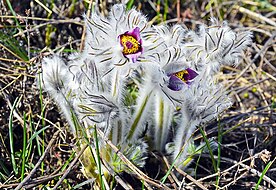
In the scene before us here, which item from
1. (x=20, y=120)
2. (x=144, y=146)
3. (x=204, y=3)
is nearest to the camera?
(x=144, y=146)

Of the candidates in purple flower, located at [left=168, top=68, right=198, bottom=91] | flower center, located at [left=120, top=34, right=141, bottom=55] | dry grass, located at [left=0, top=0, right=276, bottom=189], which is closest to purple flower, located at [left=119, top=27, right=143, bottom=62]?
flower center, located at [left=120, top=34, right=141, bottom=55]

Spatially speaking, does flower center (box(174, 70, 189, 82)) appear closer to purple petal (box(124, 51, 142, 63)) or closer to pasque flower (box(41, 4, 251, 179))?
pasque flower (box(41, 4, 251, 179))

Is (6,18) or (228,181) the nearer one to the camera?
(228,181)

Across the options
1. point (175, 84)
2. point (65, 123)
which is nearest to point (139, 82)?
point (175, 84)

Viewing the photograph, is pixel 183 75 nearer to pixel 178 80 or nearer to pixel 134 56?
pixel 178 80

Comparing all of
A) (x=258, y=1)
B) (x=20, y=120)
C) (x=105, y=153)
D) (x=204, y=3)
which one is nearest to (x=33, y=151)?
(x=20, y=120)

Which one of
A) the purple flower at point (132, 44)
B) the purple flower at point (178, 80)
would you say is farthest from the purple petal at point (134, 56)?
the purple flower at point (178, 80)

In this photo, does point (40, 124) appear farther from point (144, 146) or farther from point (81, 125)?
point (144, 146)
